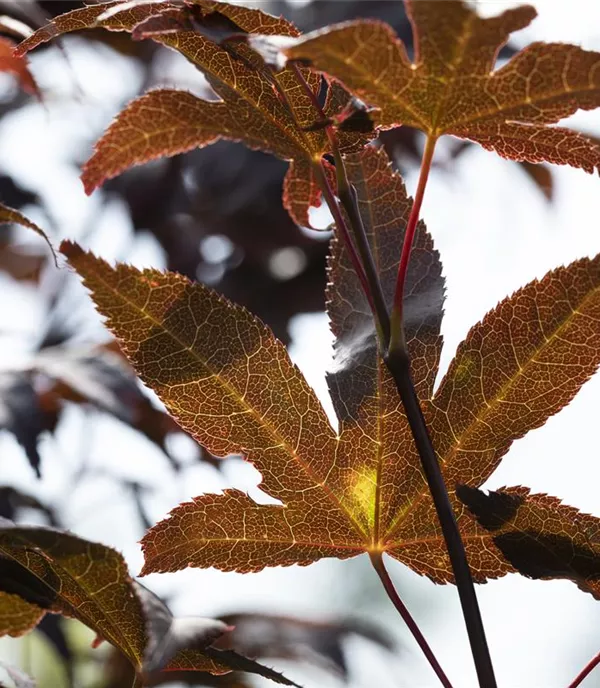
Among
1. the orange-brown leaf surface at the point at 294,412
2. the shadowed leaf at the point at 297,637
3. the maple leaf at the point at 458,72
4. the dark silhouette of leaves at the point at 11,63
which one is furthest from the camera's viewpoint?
the shadowed leaf at the point at 297,637

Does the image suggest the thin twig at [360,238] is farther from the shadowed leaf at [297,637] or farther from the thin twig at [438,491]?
the shadowed leaf at [297,637]

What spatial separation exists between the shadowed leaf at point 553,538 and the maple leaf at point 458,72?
17 cm

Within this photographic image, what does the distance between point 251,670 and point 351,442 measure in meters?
0.13

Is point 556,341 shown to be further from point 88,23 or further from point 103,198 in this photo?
point 103,198

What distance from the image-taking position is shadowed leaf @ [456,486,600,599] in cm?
43

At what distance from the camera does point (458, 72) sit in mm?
358

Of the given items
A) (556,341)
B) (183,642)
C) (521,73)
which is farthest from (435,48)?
(183,642)

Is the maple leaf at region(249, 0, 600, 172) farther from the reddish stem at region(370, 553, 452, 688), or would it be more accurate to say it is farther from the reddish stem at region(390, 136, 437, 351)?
the reddish stem at region(370, 553, 452, 688)

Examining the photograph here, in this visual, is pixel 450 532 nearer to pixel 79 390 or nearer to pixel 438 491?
pixel 438 491

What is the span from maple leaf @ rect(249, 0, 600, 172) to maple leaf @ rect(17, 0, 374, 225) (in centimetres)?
4

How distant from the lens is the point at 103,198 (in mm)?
1520

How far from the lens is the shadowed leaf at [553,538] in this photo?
43cm

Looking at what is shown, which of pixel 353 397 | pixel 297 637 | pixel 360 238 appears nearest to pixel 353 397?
pixel 353 397

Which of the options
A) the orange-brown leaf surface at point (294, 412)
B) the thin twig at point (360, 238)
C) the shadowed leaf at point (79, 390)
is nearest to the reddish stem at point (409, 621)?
the orange-brown leaf surface at point (294, 412)
